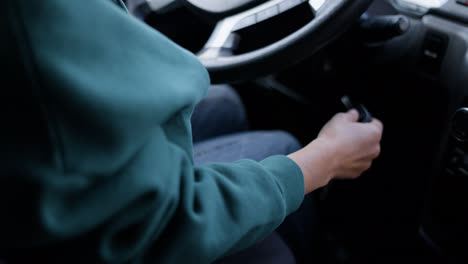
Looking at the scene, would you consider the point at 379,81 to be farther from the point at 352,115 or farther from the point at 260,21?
the point at 260,21

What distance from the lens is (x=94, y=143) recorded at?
0.27 metres

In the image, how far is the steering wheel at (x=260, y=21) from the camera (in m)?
0.47

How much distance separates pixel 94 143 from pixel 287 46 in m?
0.31

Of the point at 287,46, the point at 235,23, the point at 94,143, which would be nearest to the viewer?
the point at 94,143

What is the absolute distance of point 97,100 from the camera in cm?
26

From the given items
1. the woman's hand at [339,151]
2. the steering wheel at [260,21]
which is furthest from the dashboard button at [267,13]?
the woman's hand at [339,151]

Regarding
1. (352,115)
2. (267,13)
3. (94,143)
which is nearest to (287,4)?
(267,13)

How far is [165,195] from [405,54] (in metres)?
0.52

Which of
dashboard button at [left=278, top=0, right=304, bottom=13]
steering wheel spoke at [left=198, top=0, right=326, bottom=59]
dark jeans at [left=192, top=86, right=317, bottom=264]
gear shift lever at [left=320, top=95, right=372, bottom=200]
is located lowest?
dark jeans at [left=192, top=86, right=317, bottom=264]

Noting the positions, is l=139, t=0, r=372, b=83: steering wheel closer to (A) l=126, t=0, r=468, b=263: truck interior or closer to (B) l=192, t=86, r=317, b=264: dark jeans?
(A) l=126, t=0, r=468, b=263: truck interior

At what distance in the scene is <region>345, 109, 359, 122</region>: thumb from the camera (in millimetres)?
604

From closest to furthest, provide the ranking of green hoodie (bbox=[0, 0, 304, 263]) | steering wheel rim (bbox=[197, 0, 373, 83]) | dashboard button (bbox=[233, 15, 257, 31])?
green hoodie (bbox=[0, 0, 304, 263]), steering wheel rim (bbox=[197, 0, 373, 83]), dashboard button (bbox=[233, 15, 257, 31])

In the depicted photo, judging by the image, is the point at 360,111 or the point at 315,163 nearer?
the point at 315,163

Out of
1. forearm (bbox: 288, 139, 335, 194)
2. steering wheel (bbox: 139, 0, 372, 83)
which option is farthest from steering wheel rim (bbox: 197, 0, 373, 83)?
forearm (bbox: 288, 139, 335, 194)
